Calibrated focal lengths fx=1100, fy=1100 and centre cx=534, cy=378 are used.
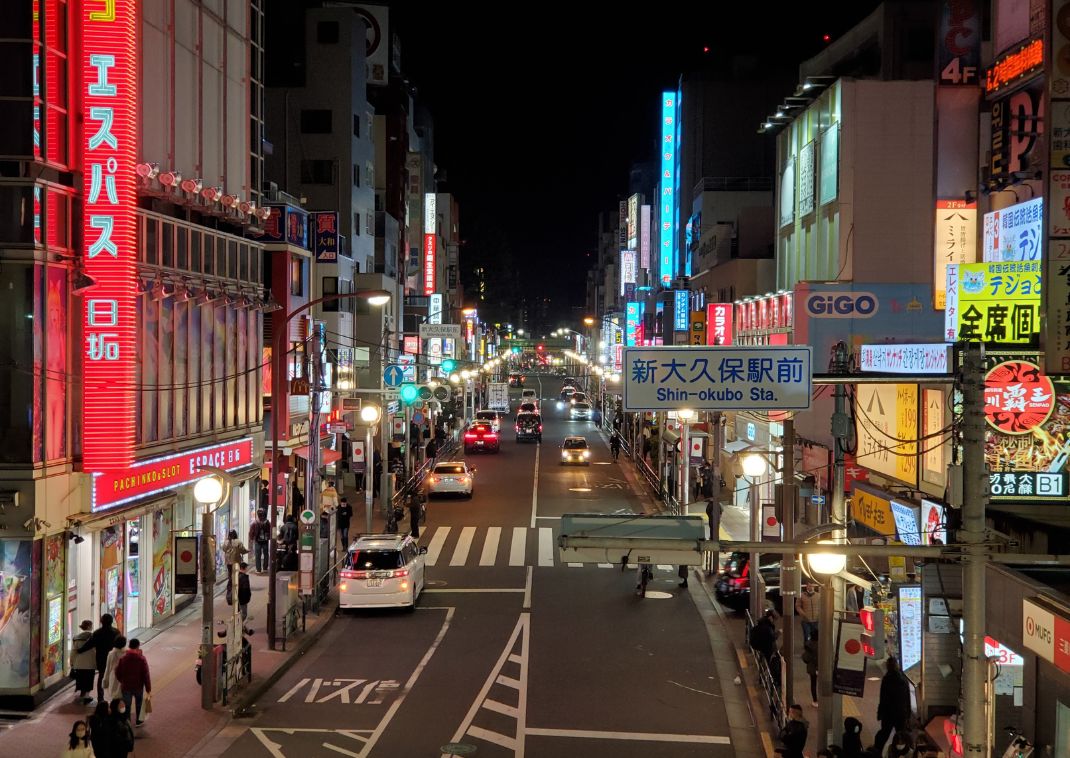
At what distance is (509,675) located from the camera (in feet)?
66.1

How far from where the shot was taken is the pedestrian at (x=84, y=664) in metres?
18.0

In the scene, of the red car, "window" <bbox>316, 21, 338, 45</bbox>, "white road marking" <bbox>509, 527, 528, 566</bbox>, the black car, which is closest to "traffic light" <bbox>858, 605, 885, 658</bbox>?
"white road marking" <bbox>509, 527, 528, 566</bbox>

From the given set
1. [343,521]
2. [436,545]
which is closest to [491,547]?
[436,545]

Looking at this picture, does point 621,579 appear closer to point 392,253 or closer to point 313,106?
point 313,106

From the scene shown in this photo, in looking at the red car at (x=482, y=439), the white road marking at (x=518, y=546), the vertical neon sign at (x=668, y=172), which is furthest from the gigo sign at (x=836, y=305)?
the vertical neon sign at (x=668, y=172)

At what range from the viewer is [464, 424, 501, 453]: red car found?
212 feet

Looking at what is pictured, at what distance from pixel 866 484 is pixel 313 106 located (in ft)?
145

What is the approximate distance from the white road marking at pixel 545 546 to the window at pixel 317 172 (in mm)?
30244

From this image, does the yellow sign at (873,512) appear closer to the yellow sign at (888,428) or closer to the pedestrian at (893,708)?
the yellow sign at (888,428)

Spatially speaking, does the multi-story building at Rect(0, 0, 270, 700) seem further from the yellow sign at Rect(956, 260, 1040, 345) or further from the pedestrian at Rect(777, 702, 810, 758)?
the yellow sign at Rect(956, 260, 1040, 345)

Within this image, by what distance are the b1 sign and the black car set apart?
60768 mm

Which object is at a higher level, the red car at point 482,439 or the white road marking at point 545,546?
the red car at point 482,439

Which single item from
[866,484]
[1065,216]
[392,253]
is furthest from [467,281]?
[1065,216]

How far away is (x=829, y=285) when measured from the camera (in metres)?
30.5
